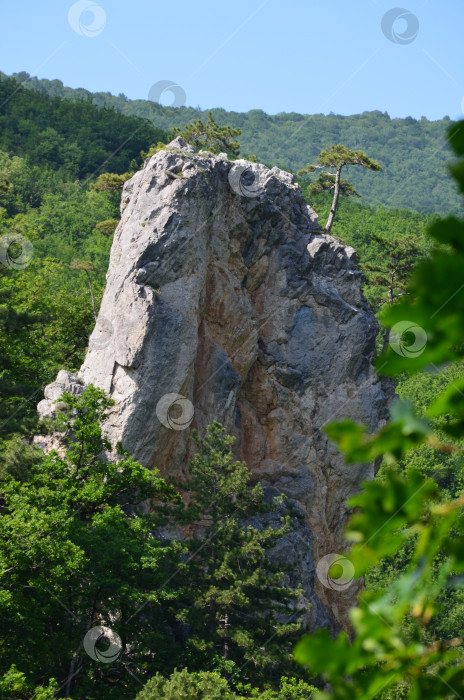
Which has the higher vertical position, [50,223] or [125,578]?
[50,223]

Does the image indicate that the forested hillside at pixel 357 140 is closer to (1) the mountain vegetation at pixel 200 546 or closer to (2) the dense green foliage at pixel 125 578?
(1) the mountain vegetation at pixel 200 546

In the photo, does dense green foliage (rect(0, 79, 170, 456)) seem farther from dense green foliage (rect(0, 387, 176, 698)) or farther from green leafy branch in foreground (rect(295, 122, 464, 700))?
green leafy branch in foreground (rect(295, 122, 464, 700))

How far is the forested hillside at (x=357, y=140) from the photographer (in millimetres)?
100500

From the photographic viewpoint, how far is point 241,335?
22.3 meters

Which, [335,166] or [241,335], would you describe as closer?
[241,335]

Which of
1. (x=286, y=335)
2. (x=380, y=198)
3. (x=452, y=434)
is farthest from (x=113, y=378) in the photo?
(x=380, y=198)

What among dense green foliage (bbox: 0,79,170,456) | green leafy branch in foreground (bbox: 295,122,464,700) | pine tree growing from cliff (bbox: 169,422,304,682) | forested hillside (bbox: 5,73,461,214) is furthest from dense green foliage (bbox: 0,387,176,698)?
forested hillside (bbox: 5,73,461,214)

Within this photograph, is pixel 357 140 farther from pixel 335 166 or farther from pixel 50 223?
pixel 335 166

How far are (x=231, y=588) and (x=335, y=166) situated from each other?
65.2 feet

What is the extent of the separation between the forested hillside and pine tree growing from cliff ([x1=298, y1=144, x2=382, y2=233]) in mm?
52087

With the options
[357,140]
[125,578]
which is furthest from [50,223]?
[357,140]

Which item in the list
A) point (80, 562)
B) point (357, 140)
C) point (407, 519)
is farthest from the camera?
point (357, 140)

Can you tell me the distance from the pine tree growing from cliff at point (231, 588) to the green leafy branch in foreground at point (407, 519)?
13958 millimetres

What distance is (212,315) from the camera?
21.9 metres
